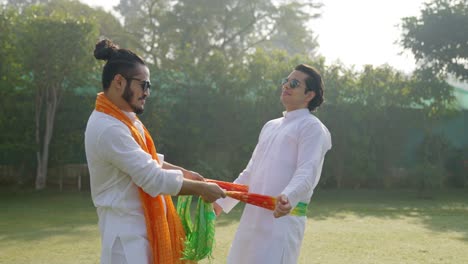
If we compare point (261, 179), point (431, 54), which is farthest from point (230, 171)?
point (261, 179)

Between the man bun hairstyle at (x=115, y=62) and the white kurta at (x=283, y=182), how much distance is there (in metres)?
1.14

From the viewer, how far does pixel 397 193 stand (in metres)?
16.5

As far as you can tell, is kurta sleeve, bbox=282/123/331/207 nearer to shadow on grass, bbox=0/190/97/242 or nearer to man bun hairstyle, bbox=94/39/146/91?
man bun hairstyle, bbox=94/39/146/91

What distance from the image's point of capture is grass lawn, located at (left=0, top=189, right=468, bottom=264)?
6.97 m

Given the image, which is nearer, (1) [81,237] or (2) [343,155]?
(1) [81,237]

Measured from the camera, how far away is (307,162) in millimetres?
3471

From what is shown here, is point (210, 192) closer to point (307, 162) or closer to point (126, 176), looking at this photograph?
point (126, 176)

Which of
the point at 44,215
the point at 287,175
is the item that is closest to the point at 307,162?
the point at 287,175

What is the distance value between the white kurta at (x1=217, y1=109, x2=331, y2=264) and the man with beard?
27.9 inches

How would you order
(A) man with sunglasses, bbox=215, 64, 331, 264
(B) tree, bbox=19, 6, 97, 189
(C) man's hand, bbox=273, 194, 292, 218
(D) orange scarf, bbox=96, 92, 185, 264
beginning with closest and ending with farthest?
1. (D) orange scarf, bbox=96, 92, 185, 264
2. (C) man's hand, bbox=273, 194, 292, 218
3. (A) man with sunglasses, bbox=215, 64, 331, 264
4. (B) tree, bbox=19, 6, 97, 189

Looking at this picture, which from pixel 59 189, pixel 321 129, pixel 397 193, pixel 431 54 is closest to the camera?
pixel 321 129

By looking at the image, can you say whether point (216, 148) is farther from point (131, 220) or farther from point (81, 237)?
point (131, 220)

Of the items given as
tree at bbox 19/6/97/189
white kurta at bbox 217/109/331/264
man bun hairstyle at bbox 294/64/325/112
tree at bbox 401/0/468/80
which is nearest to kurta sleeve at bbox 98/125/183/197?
white kurta at bbox 217/109/331/264

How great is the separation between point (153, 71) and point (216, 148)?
275cm
